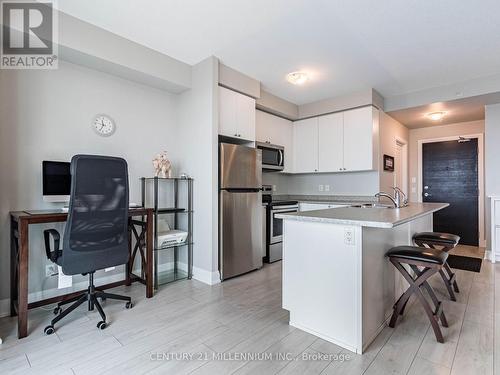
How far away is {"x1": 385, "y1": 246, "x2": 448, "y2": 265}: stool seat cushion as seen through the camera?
1.89 meters

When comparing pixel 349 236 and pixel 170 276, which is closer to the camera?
pixel 349 236

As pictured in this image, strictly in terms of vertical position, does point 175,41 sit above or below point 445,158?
above

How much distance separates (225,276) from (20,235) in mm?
1988

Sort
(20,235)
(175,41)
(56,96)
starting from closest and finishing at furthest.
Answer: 1. (20,235)
2. (56,96)
3. (175,41)

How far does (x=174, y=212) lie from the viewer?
3123 mm

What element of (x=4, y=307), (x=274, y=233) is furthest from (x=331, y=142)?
(x=4, y=307)

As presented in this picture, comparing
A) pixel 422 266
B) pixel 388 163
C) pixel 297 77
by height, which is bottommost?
pixel 422 266

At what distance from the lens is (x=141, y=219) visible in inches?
125

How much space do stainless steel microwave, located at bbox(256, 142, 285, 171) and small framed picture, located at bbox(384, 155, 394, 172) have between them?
171 centimetres

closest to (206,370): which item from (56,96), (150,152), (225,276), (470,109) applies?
(225,276)

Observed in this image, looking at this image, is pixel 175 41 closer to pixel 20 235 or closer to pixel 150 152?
pixel 150 152

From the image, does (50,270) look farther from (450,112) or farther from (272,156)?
(450,112)

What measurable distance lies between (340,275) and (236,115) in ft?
7.72

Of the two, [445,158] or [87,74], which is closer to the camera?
[87,74]
